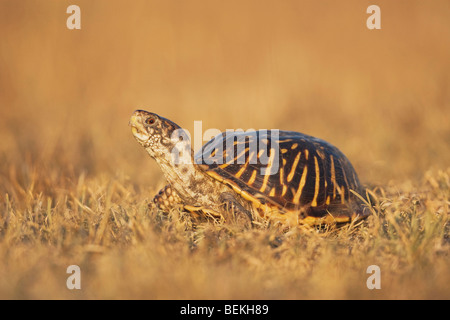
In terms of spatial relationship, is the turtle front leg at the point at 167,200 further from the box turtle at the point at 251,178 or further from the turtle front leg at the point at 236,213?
the turtle front leg at the point at 236,213

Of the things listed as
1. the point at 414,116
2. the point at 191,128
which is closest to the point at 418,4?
the point at 414,116

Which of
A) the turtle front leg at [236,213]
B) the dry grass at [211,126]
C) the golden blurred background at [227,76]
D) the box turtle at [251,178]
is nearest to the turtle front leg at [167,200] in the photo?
the box turtle at [251,178]

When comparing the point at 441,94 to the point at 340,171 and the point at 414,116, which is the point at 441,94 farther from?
the point at 340,171

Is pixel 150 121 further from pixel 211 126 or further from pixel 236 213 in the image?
→ pixel 211 126

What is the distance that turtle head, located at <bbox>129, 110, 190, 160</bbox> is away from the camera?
357 centimetres

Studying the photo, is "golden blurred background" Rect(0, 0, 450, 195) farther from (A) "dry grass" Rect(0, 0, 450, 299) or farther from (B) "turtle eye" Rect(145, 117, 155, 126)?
(B) "turtle eye" Rect(145, 117, 155, 126)

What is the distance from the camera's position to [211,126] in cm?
752

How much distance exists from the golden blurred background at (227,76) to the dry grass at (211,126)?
0.03 metres

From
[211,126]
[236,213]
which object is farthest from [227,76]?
[236,213]

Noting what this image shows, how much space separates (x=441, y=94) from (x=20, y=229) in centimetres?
666

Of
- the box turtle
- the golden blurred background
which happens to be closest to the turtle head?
the box turtle

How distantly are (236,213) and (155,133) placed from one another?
2.90ft

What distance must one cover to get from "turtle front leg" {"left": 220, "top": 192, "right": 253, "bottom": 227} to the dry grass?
0.47 feet

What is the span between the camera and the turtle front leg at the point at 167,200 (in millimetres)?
3930
